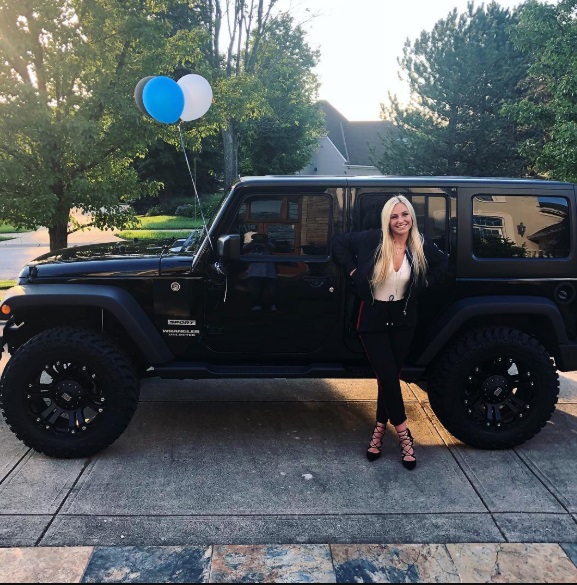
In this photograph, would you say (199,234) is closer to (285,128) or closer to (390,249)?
(390,249)

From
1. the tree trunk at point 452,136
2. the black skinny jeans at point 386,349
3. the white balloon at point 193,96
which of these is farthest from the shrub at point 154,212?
Answer: the black skinny jeans at point 386,349

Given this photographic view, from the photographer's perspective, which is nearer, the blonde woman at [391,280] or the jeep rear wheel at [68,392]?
the blonde woman at [391,280]

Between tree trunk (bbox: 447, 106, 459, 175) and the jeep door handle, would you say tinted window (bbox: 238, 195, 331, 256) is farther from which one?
tree trunk (bbox: 447, 106, 459, 175)

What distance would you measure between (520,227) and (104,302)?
284 cm

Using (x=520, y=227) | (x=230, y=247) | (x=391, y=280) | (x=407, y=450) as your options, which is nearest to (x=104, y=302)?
(x=230, y=247)

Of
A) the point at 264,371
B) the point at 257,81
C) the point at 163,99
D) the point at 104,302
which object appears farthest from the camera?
the point at 257,81

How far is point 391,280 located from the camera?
338cm

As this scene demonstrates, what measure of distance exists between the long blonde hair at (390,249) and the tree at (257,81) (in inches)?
363

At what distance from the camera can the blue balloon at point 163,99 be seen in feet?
18.2

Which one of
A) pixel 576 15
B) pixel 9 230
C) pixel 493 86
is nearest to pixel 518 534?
pixel 576 15

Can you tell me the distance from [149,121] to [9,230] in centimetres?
1561

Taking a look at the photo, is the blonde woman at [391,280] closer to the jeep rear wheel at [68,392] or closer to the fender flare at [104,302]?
the fender flare at [104,302]

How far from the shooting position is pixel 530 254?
377 cm

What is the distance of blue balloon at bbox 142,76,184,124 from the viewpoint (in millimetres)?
5551
